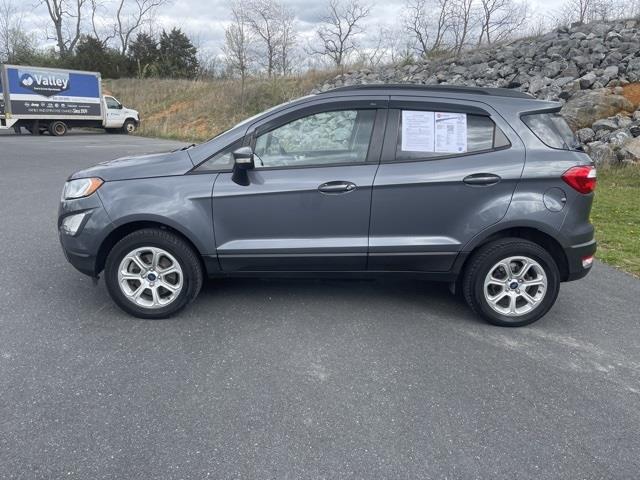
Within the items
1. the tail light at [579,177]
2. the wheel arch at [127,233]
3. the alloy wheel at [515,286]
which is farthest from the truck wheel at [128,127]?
the tail light at [579,177]

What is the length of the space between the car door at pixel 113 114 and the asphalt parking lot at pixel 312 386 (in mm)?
24597

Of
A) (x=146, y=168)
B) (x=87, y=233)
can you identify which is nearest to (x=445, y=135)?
(x=146, y=168)

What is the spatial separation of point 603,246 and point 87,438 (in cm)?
616

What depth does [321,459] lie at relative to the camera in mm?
2453

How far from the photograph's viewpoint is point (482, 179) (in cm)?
373

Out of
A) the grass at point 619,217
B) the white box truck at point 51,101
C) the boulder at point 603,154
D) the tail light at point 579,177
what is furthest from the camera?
the white box truck at point 51,101

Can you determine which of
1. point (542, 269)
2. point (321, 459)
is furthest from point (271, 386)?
point (542, 269)

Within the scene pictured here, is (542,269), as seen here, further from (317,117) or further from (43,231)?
(43,231)

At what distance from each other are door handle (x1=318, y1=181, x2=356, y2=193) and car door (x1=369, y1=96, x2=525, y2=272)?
0.60 ft

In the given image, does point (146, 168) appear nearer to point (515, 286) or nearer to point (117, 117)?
point (515, 286)

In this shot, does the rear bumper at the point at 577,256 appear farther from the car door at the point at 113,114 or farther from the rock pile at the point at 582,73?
the car door at the point at 113,114

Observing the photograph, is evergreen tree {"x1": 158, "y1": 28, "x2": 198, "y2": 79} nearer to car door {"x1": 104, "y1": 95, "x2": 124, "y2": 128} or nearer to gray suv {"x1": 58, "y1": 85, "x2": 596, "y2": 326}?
car door {"x1": 104, "y1": 95, "x2": 124, "y2": 128}

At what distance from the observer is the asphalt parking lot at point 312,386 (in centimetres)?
245

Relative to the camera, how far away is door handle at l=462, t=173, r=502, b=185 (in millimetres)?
3730
